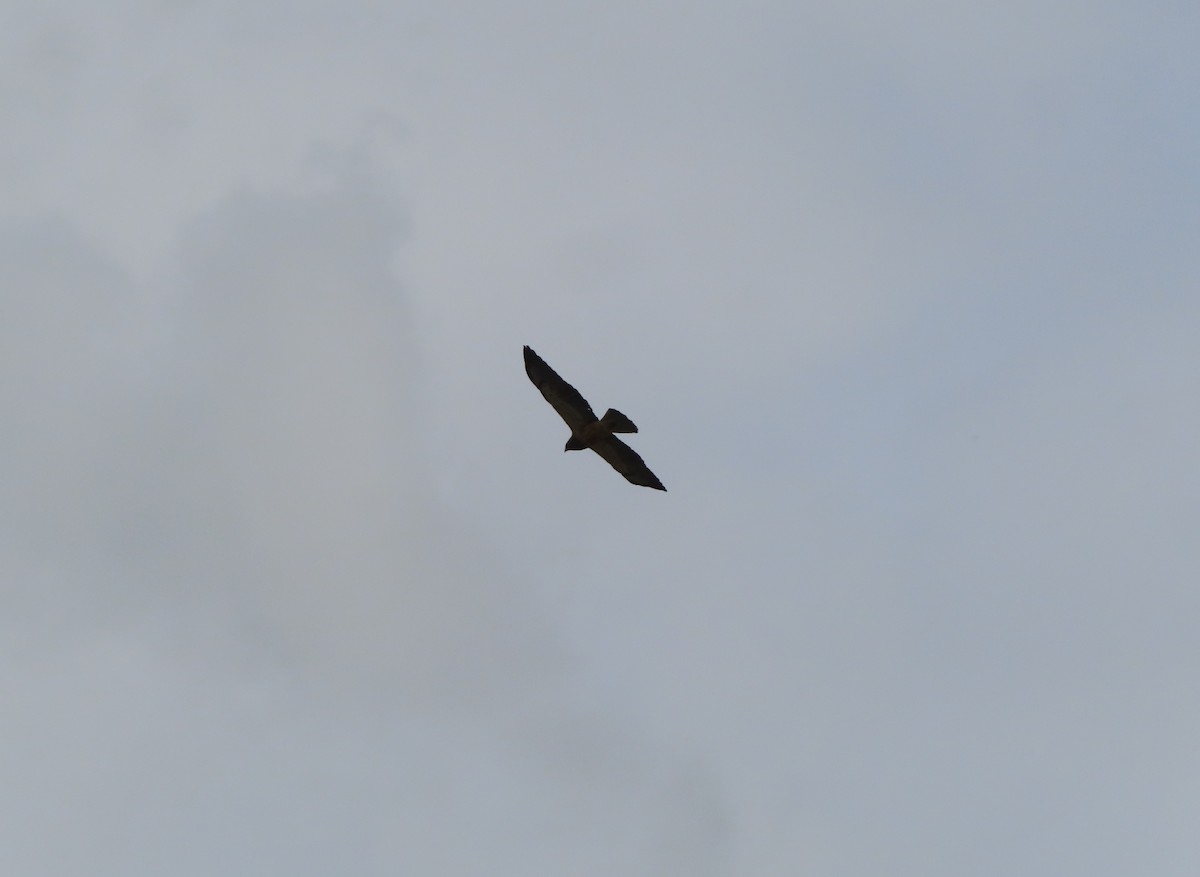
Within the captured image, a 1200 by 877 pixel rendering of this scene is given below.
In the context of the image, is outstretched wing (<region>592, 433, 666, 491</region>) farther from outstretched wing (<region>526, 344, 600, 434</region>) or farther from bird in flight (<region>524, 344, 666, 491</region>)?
outstretched wing (<region>526, 344, 600, 434</region>)

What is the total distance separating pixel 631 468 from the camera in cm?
7450

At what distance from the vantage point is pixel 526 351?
72500 mm

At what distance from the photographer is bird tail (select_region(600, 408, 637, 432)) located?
69750mm

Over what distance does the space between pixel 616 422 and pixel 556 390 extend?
3.57 metres

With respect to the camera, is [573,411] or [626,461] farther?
[626,461]

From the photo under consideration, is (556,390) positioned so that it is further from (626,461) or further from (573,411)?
(626,461)

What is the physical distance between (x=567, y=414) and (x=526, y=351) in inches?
126

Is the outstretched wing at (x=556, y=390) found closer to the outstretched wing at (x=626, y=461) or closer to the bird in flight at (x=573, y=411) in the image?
the bird in flight at (x=573, y=411)

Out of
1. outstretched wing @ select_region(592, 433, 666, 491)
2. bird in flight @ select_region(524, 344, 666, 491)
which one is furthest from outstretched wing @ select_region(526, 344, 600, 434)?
outstretched wing @ select_region(592, 433, 666, 491)

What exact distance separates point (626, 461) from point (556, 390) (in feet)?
15.0

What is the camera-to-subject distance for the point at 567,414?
7288cm

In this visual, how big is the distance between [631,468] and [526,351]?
276 inches

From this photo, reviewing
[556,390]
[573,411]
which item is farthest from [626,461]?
[556,390]

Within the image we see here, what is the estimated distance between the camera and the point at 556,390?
72312mm
